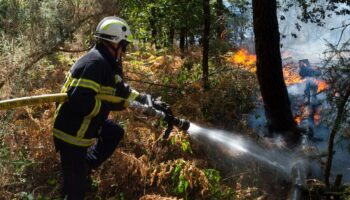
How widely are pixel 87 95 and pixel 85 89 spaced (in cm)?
6

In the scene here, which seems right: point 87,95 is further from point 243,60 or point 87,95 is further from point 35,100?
point 243,60

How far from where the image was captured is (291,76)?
10.8 meters

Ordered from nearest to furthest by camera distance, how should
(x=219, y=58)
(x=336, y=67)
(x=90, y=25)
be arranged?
(x=336, y=67) < (x=90, y=25) < (x=219, y=58)

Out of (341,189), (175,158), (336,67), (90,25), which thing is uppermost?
(90,25)

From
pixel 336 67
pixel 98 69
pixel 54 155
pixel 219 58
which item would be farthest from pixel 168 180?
pixel 219 58

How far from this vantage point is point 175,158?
5.88 metres

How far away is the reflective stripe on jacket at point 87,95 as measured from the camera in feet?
12.8

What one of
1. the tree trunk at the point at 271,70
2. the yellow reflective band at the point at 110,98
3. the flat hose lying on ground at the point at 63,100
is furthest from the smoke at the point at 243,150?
the yellow reflective band at the point at 110,98

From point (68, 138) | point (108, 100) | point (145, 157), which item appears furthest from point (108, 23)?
point (145, 157)

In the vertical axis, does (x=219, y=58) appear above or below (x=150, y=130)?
above

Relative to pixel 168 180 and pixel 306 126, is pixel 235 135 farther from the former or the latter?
pixel 168 180

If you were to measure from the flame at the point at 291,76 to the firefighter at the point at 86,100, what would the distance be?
6737mm

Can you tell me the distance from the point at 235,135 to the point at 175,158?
196 centimetres

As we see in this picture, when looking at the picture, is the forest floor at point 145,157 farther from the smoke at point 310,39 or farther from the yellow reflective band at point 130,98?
the smoke at point 310,39
